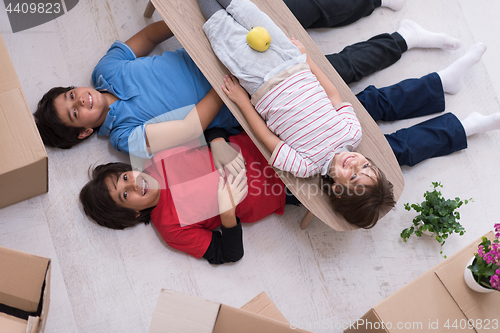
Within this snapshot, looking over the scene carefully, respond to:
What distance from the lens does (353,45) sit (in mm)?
1581

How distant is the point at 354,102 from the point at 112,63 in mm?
944

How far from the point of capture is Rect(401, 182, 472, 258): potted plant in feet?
4.73

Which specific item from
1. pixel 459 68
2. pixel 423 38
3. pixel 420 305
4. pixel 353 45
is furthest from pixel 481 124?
pixel 420 305

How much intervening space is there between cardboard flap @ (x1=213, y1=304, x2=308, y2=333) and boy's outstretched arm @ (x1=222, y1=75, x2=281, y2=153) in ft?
1.86

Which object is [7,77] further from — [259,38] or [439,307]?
[439,307]

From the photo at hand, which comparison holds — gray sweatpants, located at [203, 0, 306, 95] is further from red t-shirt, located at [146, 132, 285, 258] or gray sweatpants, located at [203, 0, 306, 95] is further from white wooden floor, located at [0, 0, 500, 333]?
white wooden floor, located at [0, 0, 500, 333]

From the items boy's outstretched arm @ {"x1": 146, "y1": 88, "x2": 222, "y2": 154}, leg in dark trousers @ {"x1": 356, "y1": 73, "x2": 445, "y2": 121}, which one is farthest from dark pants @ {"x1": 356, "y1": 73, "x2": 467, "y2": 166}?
boy's outstretched arm @ {"x1": 146, "y1": 88, "x2": 222, "y2": 154}

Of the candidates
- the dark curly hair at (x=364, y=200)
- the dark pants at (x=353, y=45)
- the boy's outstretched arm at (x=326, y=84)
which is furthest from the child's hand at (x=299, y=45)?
the dark curly hair at (x=364, y=200)

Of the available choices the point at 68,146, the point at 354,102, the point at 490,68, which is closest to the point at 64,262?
the point at 68,146

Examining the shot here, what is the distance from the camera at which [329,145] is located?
4.04ft

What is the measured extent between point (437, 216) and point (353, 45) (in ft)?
2.60

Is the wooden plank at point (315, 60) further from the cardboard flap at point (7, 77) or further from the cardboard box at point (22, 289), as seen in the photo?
the cardboard box at point (22, 289)

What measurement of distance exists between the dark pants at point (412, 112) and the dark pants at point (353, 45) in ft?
0.35

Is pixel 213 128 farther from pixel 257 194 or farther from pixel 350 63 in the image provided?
pixel 350 63
